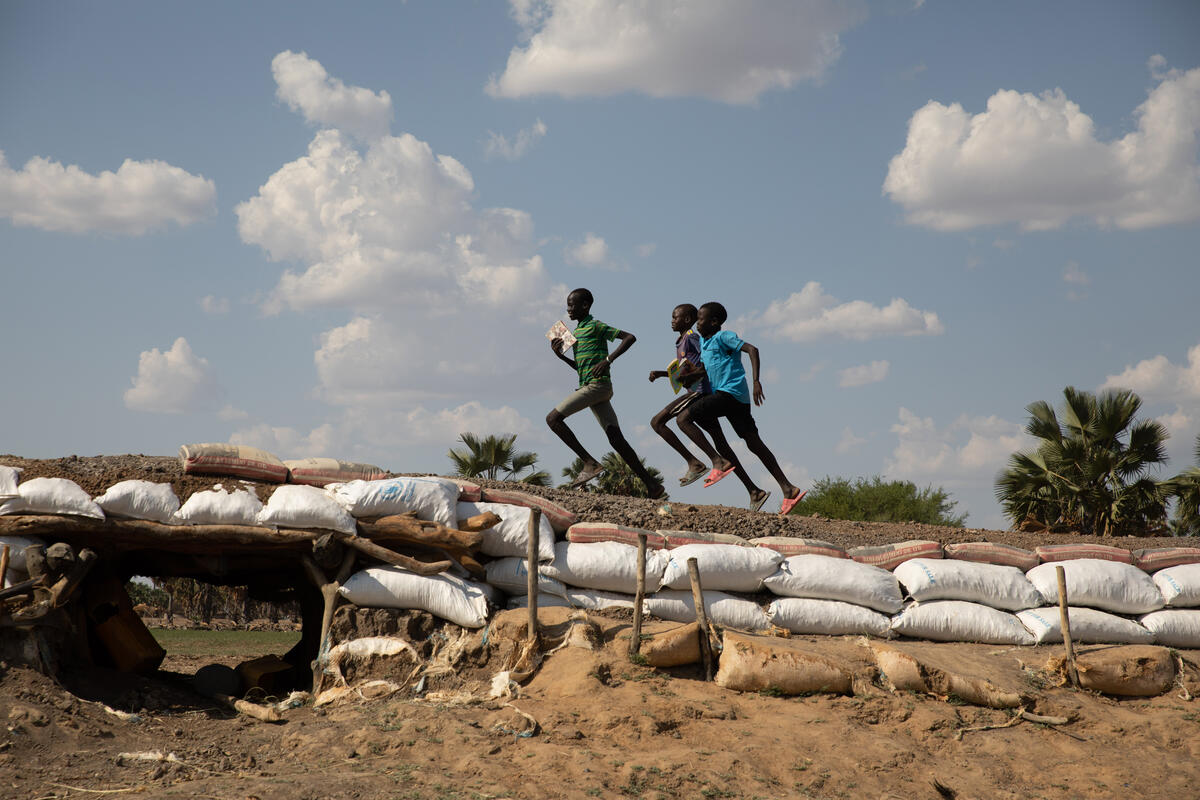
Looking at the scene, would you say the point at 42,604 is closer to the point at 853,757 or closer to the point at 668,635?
the point at 668,635

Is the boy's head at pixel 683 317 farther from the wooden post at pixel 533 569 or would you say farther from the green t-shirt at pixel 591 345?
the wooden post at pixel 533 569

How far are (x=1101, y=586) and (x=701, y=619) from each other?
362 cm

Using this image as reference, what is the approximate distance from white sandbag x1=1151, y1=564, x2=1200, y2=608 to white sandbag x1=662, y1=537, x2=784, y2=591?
11.4ft

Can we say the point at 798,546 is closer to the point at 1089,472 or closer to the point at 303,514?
the point at 303,514

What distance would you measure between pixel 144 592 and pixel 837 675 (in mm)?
27264

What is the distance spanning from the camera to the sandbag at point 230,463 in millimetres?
7371

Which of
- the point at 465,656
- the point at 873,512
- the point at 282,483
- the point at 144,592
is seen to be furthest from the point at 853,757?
the point at 144,592

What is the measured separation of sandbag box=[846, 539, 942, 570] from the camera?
320 inches

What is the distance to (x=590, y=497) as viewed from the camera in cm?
895

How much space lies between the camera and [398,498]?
7242 mm

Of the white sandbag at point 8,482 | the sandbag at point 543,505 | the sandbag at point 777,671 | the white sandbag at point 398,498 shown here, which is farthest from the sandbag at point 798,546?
the white sandbag at point 8,482

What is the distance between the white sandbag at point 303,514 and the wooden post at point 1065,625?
17.6 feet

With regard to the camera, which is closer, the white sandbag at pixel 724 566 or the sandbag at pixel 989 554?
the white sandbag at pixel 724 566

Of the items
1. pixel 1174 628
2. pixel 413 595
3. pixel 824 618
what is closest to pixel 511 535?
pixel 413 595
